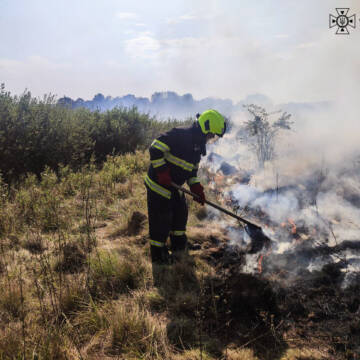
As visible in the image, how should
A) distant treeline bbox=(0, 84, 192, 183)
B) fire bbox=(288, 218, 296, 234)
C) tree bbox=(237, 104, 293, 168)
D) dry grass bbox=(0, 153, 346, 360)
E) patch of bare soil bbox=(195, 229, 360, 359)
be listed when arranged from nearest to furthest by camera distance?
dry grass bbox=(0, 153, 346, 360) < patch of bare soil bbox=(195, 229, 360, 359) < fire bbox=(288, 218, 296, 234) < distant treeline bbox=(0, 84, 192, 183) < tree bbox=(237, 104, 293, 168)

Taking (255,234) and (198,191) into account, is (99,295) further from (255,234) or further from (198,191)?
(255,234)

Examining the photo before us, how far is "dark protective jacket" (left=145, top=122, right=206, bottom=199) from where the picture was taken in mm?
3689

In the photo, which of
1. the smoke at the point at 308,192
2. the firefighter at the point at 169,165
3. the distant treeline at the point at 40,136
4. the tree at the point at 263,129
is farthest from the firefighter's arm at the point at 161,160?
the tree at the point at 263,129

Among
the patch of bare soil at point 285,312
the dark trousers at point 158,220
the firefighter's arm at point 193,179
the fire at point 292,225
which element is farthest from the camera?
the fire at point 292,225

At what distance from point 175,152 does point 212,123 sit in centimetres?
→ 64

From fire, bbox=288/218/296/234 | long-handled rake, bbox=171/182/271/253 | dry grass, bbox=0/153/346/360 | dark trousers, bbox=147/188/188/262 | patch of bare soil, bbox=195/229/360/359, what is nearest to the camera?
dry grass, bbox=0/153/346/360

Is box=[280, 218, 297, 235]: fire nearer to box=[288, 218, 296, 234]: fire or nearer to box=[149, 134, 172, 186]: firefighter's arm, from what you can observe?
box=[288, 218, 296, 234]: fire

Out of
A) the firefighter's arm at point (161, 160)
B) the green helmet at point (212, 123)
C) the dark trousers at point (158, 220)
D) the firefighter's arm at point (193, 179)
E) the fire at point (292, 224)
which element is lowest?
the fire at point (292, 224)

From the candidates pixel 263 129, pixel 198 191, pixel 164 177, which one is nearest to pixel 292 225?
pixel 198 191

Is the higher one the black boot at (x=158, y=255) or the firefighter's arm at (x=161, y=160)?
the firefighter's arm at (x=161, y=160)

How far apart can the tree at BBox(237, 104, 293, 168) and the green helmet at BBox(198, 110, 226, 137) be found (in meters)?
5.81

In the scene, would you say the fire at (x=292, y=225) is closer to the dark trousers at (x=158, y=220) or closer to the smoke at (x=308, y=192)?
the smoke at (x=308, y=192)

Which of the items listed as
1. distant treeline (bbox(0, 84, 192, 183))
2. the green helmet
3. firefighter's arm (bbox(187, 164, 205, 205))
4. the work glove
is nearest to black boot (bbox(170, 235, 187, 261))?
firefighter's arm (bbox(187, 164, 205, 205))

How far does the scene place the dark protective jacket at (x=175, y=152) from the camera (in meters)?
3.69
